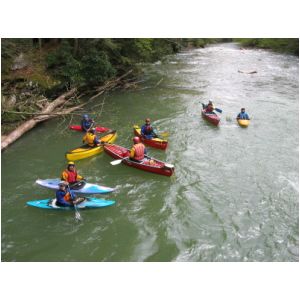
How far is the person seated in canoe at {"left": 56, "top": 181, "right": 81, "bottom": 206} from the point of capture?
30.9 ft

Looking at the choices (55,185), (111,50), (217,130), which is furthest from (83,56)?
(55,185)

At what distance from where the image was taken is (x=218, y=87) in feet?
76.6

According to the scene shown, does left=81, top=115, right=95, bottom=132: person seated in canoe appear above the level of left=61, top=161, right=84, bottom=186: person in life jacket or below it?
above

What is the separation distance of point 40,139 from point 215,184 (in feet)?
26.6

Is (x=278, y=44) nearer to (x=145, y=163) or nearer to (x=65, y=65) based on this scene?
(x=65, y=65)

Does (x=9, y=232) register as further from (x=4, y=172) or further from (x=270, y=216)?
(x=270, y=216)

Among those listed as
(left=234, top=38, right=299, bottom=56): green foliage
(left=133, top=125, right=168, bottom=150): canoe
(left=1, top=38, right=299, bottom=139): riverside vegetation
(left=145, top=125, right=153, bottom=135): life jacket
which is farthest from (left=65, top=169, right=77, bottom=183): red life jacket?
(left=234, top=38, right=299, bottom=56): green foliage

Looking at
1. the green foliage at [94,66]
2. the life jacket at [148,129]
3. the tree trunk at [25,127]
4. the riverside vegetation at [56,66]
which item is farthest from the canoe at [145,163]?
the green foliage at [94,66]

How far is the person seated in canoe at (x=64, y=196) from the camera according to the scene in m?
9.43

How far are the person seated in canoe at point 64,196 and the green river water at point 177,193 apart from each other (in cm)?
42

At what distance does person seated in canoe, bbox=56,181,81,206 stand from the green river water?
42 cm

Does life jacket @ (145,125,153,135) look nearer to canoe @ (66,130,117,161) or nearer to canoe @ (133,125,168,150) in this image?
canoe @ (133,125,168,150)

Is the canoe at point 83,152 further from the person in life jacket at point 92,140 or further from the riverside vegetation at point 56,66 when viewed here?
the riverside vegetation at point 56,66

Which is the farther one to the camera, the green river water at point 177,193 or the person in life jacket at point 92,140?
the person in life jacket at point 92,140
